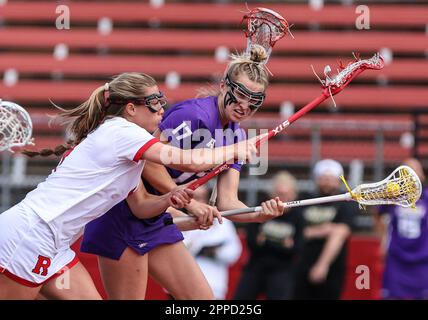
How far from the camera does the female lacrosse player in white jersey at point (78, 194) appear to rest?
4840 millimetres

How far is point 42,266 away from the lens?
4.90m

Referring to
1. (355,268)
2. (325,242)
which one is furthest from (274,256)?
(355,268)

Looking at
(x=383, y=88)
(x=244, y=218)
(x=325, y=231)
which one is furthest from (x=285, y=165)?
(x=244, y=218)

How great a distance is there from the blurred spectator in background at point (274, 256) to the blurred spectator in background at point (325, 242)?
18 cm

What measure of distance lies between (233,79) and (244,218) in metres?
0.84

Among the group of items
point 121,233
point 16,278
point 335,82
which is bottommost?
point 16,278

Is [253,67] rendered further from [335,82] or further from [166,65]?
[166,65]

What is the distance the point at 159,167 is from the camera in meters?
5.27

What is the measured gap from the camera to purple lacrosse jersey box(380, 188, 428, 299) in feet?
29.9

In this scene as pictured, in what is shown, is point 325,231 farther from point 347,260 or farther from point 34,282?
point 34,282

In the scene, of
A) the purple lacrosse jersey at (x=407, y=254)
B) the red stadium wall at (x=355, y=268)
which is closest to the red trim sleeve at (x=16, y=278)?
the red stadium wall at (x=355, y=268)

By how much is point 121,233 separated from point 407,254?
440 cm

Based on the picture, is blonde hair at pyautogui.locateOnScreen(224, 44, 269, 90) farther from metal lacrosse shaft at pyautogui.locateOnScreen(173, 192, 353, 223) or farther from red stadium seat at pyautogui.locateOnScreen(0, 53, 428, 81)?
red stadium seat at pyautogui.locateOnScreen(0, 53, 428, 81)

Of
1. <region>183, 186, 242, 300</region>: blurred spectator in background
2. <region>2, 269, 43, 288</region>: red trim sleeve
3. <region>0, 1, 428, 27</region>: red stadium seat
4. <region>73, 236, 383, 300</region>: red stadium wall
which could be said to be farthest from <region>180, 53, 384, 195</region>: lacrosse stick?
<region>0, 1, 428, 27</region>: red stadium seat
